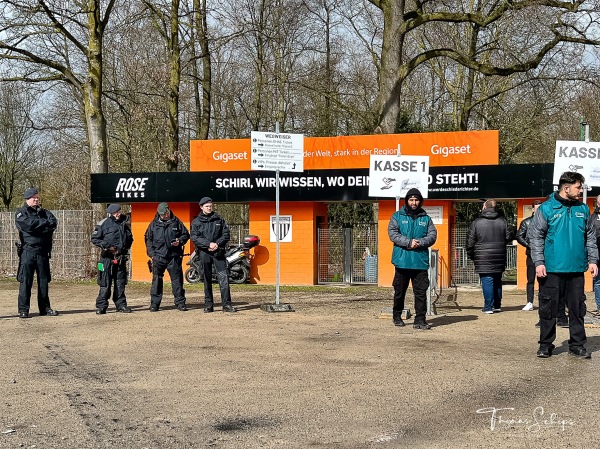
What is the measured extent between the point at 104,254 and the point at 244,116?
25.6 meters

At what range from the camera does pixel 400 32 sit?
950 inches

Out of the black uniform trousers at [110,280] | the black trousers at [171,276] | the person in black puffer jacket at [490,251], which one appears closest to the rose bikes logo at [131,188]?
the black trousers at [171,276]

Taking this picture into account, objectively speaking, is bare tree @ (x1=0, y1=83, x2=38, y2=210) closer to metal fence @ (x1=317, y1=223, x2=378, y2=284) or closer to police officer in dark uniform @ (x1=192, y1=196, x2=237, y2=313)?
metal fence @ (x1=317, y1=223, x2=378, y2=284)

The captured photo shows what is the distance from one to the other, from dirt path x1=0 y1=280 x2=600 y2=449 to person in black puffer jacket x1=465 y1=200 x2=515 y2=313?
118cm

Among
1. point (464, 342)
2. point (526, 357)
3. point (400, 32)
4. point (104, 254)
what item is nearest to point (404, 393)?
point (526, 357)

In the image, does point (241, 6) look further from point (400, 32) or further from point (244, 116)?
point (400, 32)

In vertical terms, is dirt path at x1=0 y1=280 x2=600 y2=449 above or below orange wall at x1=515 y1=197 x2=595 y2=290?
below

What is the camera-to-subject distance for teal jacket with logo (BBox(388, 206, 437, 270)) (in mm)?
12516

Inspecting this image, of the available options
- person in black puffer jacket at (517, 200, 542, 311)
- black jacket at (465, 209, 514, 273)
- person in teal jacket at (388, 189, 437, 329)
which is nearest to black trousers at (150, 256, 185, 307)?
person in teal jacket at (388, 189, 437, 329)

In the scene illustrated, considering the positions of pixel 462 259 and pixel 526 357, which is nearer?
pixel 526 357

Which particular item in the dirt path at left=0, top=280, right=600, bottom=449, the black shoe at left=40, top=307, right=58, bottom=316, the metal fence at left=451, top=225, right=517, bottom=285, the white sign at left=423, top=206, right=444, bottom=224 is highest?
the white sign at left=423, top=206, right=444, bottom=224

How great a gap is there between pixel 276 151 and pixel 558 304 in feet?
21.4

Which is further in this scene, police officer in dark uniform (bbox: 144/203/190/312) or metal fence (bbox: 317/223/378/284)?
metal fence (bbox: 317/223/378/284)

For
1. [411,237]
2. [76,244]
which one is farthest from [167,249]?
[76,244]
